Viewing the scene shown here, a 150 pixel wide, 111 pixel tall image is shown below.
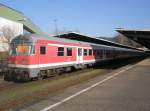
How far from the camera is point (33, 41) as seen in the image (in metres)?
18.7

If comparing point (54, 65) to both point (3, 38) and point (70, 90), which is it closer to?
point (70, 90)

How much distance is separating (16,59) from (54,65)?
343 centimetres

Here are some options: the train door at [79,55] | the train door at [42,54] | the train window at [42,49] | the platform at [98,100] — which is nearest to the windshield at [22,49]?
the train door at [42,54]

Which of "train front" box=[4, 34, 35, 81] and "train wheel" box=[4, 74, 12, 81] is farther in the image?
"train wheel" box=[4, 74, 12, 81]

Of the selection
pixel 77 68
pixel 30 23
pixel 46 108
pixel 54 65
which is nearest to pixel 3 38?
pixel 30 23

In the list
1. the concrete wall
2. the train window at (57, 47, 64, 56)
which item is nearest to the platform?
the train window at (57, 47, 64, 56)

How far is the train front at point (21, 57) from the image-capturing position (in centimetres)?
1853

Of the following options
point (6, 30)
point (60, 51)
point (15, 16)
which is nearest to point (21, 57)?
point (60, 51)

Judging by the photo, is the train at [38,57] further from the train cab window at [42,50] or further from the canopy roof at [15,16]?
the canopy roof at [15,16]

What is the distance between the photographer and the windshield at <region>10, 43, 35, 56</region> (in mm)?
18719

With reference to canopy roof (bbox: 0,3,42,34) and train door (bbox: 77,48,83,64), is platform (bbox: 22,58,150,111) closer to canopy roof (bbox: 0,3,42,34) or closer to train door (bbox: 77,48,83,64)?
train door (bbox: 77,48,83,64)

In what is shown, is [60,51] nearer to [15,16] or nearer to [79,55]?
[79,55]

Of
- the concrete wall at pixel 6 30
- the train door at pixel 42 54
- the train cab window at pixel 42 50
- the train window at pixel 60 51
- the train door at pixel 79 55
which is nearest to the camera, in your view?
the train door at pixel 42 54

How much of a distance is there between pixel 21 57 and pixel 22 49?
58cm
